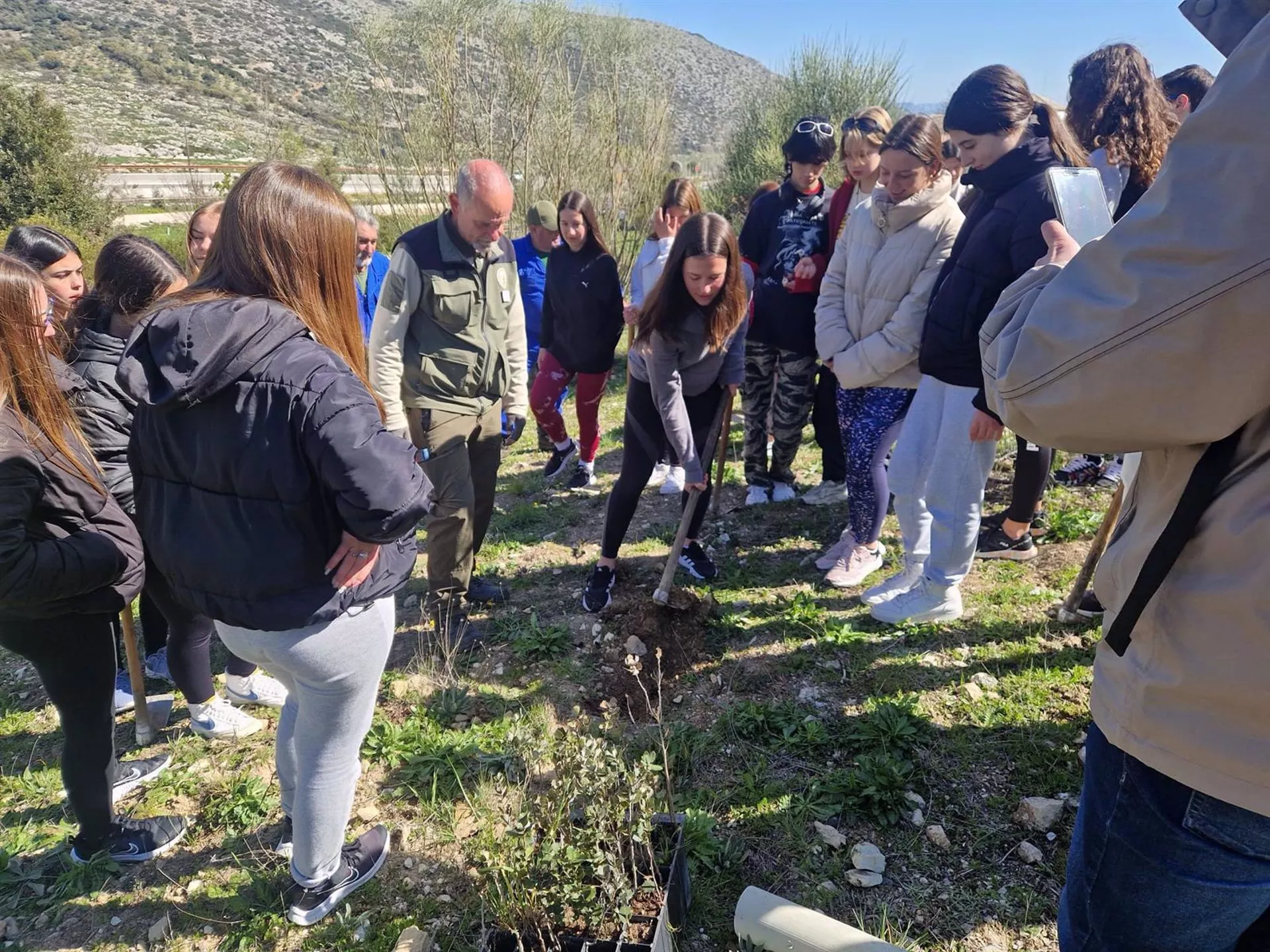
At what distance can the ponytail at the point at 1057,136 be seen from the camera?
9.21 feet

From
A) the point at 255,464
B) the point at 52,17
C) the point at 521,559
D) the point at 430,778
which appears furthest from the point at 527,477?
the point at 52,17

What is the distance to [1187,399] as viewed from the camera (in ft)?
3.11

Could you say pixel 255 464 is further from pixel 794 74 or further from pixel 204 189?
pixel 794 74

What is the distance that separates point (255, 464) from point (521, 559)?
3.02m

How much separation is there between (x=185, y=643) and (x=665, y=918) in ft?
7.35

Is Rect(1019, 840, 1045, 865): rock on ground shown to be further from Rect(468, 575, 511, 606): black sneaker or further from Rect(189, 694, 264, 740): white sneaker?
Rect(189, 694, 264, 740): white sneaker

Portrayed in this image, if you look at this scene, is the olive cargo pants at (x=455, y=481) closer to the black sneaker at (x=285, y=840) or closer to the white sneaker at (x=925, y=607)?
the black sneaker at (x=285, y=840)

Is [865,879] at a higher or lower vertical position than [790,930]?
lower

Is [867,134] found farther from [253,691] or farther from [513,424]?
[253,691]

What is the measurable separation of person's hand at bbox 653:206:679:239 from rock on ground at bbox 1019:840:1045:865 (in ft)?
15.2

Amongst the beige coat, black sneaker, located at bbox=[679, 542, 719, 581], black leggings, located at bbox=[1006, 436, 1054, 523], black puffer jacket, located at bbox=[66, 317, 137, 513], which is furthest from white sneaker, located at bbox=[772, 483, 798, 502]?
the beige coat

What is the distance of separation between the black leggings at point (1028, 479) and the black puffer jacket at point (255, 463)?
3.28 m

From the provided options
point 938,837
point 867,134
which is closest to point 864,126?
point 867,134

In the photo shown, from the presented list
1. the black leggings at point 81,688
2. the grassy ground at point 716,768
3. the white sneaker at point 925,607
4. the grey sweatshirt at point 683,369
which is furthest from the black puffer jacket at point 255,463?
the white sneaker at point 925,607
